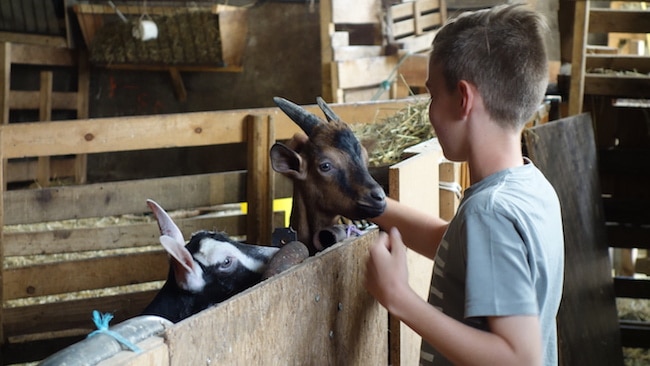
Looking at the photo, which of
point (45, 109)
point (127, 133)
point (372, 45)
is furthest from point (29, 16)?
point (127, 133)

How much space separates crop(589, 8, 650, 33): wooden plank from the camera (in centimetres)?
604

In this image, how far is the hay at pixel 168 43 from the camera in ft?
31.5

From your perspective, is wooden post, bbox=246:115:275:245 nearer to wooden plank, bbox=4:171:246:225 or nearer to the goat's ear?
wooden plank, bbox=4:171:246:225

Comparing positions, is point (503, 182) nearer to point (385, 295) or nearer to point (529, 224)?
point (529, 224)

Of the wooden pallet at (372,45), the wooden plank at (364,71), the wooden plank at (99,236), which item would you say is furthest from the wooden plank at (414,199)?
the wooden plank at (364,71)

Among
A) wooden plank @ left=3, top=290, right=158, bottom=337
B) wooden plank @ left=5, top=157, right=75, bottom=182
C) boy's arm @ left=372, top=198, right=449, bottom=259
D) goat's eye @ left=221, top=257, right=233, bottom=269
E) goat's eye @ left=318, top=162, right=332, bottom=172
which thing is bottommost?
wooden plank @ left=3, top=290, right=158, bottom=337

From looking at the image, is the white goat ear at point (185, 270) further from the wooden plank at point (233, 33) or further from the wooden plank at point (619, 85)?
the wooden plank at point (233, 33)

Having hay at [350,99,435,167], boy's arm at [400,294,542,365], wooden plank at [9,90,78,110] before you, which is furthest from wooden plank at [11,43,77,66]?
boy's arm at [400,294,542,365]

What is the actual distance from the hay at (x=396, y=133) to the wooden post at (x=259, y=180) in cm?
59

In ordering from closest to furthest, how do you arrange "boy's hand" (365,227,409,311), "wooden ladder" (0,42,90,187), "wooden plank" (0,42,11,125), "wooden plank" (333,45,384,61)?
"boy's hand" (365,227,409,311) < "wooden plank" (333,45,384,61) < "wooden plank" (0,42,11,125) < "wooden ladder" (0,42,90,187)

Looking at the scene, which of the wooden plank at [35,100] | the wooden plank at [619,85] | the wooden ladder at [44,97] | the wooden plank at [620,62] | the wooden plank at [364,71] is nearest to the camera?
the wooden plank at [619,85]

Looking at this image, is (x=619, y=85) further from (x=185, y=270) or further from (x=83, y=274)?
(x=185, y=270)

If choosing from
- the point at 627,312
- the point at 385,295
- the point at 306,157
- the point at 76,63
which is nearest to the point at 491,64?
the point at 385,295

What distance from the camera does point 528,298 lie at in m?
1.74
